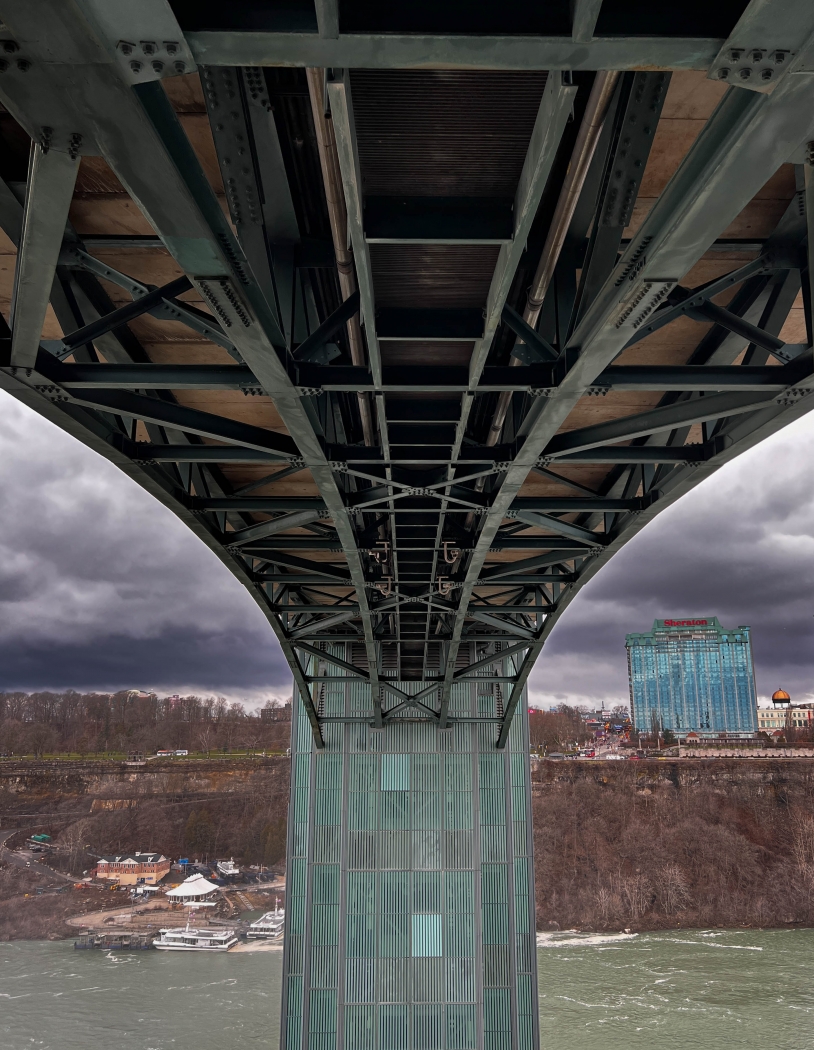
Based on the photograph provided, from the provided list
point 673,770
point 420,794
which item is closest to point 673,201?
point 420,794

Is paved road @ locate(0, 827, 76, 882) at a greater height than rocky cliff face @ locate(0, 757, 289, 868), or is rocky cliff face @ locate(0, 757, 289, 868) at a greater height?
rocky cliff face @ locate(0, 757, 289, 868)

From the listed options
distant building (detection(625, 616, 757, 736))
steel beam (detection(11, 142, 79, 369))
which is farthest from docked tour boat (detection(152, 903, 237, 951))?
distant building (detection(625, 616, 757, 736))

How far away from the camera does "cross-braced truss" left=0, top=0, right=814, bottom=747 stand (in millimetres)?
3635

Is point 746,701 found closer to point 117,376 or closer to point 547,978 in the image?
point 547,978

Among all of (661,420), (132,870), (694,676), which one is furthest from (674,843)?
(694,676)

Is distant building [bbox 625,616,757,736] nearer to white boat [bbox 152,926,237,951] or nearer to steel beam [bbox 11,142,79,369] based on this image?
white boat [bbox 152,926,237,951]

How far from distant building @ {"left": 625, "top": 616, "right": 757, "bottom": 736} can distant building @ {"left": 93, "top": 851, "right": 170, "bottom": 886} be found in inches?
4013

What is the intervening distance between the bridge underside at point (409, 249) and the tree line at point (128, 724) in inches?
3531

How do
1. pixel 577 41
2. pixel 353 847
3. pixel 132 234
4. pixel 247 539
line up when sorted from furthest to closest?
pixel 353 847
pixel 247 539
pixel 132 234
pixel 577 41

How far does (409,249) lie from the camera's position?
7.20 meters

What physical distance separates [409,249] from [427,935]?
920 inches

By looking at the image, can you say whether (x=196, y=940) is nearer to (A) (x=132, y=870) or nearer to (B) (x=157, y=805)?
(A) (x=132, y=870)

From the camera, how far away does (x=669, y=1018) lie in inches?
1954

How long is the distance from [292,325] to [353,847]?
2174 centimetres
